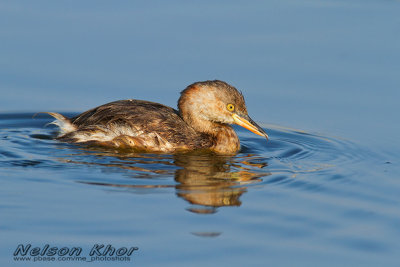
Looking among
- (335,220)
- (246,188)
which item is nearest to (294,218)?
(335,220)

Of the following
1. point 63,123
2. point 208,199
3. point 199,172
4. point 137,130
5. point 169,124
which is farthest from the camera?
point 63,123

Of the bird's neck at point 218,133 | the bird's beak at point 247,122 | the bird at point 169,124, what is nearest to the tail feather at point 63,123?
the bird at point 169,124

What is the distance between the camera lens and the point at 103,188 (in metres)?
8.04

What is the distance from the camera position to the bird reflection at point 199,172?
7.98 metres

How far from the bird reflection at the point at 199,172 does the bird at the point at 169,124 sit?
21 centimetres

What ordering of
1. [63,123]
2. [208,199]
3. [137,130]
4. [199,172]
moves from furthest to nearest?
[63,123], [137,130], [199,172], [208,199]

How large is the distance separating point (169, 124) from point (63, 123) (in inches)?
59.9

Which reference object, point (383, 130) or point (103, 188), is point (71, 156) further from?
point (383, 130)

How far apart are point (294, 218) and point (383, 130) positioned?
356cm

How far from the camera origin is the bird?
970 cm

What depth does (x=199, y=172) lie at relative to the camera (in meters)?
8.96

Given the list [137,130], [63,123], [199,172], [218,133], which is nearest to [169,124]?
[137,130]

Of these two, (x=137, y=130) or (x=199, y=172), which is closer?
(x=199, y=172)

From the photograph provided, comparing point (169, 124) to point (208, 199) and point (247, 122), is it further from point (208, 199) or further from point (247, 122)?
point (208, 199)
